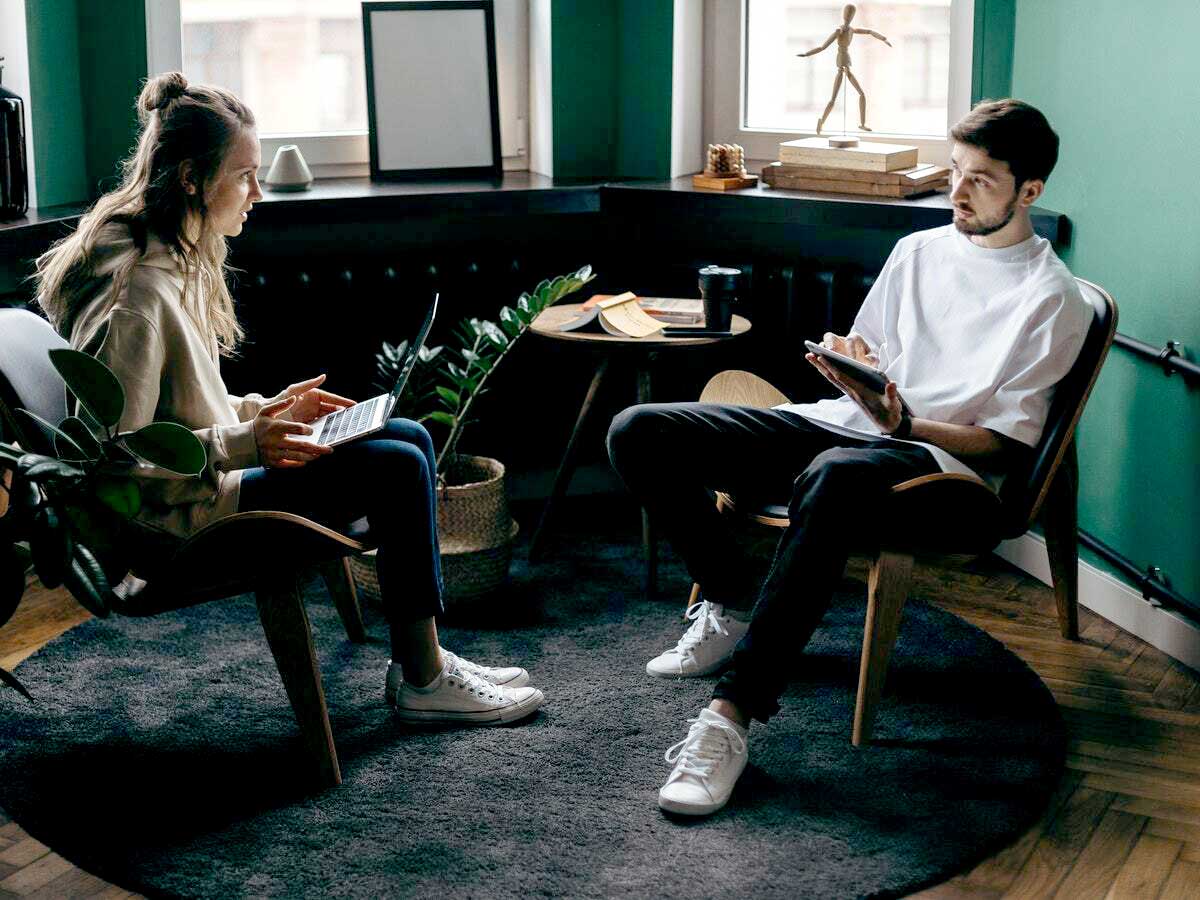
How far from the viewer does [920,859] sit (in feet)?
7.00

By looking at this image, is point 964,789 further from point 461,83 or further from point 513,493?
point 461,83

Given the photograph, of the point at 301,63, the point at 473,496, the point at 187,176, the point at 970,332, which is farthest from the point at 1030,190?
the point at 301,63

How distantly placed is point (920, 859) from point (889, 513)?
1.94ft

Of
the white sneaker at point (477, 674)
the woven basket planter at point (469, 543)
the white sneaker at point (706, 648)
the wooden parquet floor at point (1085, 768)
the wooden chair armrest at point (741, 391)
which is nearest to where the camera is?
the wooden parquet floor at point (1085, 768)

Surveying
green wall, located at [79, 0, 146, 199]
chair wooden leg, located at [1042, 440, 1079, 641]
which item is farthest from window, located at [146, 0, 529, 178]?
chair wooden leg, located at [1042, 440, 1079, 641]

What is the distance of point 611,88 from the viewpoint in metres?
3.78

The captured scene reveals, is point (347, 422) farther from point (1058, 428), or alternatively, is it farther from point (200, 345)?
point (1058, 428)

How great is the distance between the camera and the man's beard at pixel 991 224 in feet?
8.48

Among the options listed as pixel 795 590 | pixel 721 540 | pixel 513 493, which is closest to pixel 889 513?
pixel 795 590

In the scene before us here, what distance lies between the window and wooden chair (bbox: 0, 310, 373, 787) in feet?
5.01

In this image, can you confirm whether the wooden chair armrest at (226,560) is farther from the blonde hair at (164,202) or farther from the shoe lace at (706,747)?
the shoe lace at (706,747)

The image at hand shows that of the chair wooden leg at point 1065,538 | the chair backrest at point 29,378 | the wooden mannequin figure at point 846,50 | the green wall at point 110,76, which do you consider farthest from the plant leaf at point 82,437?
the wooden mannequin figure at point 846,50

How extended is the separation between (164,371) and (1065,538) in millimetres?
1891

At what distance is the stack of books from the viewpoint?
3.35 m
